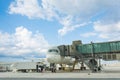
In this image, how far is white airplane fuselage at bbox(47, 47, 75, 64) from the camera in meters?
85.4

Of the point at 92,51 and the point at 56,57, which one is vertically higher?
the point at 92,51

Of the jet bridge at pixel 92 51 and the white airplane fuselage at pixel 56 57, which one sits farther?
the white airplane fuselage at pixel 56 57

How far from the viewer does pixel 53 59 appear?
8588 centimetres

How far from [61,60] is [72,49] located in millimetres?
6473

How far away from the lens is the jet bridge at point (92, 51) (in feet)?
245

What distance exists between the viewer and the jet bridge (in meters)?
74.8

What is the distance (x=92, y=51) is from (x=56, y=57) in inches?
529

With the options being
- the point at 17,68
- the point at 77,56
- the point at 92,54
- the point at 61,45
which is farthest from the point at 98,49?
the point at 17,68

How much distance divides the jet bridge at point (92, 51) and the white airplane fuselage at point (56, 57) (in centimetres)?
139

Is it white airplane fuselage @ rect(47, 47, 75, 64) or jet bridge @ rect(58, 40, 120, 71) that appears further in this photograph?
white airplane fuselage @ rect(47, 47, 75, 64)

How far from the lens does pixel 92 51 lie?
77.9 metres

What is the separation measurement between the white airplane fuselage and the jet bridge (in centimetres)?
139

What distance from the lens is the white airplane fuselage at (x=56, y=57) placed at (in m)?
85.4

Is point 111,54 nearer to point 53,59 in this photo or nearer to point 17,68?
point 53,59
